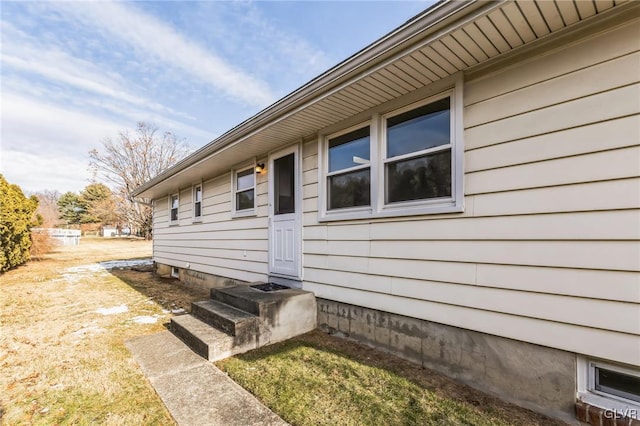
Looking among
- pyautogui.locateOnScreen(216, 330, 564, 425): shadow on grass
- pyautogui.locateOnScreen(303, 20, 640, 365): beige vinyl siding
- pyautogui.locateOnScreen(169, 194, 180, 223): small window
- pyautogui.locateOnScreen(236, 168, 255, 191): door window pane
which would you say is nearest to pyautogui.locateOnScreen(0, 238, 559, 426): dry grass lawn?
pyautogui.locateOnScreen(216, 330, 564, 425): shadow on grass

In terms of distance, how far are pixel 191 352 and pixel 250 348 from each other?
683 millimetres

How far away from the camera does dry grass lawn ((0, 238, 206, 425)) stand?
2344 mm

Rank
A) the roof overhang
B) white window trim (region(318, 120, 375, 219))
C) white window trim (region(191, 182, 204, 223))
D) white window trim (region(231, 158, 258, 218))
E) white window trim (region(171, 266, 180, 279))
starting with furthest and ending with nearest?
white window trim (region(171, 266, 180, 279)), white window trim (region(191, 182, 204, 223)), white window trim (region(231, 158, 258, 218)), white window trim (region(318, 120, 375, 219)), the roof overhang

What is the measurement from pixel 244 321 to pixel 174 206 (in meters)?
7.56

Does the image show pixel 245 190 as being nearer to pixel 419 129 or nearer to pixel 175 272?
pixel 419 129

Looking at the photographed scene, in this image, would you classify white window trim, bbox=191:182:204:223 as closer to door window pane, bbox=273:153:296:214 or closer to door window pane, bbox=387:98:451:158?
door window pane, bbox=273:153:296:214

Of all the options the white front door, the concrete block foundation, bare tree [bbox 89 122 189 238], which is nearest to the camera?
the concrete block foundation

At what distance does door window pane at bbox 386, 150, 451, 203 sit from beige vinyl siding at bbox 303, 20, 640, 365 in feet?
0.76

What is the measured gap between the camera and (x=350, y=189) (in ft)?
12.5

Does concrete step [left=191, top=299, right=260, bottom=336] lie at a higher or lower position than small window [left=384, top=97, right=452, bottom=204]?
lower

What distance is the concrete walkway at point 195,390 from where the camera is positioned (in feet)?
7.19

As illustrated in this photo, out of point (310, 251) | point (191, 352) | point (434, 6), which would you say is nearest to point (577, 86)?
point (434, 6)

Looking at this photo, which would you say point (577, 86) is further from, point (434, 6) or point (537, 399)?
point (537, 399)

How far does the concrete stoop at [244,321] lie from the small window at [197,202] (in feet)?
13.7
